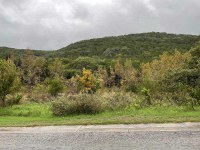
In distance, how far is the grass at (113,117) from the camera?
Result: 13.8m

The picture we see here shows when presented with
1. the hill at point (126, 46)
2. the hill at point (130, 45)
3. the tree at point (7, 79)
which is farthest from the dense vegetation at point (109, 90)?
the hill at point (126, 46)

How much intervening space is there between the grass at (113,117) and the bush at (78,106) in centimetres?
45

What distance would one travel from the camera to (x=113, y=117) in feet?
50.3

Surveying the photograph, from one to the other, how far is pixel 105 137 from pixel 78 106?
6324mm

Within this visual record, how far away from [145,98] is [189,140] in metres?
9.54

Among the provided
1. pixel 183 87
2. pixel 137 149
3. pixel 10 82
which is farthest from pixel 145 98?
pixel 137 149

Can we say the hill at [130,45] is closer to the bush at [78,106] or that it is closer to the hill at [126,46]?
the hill at [126,46]

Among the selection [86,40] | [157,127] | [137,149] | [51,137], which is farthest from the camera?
[86,40]

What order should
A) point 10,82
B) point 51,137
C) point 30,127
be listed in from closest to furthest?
point 51,137 → point 30,127 → point 10,82

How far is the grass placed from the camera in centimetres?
1379

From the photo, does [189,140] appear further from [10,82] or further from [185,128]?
[10,82]

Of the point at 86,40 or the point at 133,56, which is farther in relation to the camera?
the point at 86,40

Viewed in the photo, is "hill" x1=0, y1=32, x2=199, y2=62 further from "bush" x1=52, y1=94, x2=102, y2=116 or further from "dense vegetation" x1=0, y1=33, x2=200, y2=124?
"bush" x1=52, y1=94, x2=102, y2=116

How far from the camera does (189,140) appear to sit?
9898 mm
